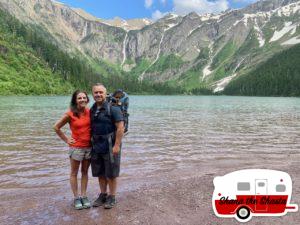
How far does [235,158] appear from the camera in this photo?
2411 centimetres

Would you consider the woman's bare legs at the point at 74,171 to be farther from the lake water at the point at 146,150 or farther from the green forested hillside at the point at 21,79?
the green forested hillside at the point at 21,79

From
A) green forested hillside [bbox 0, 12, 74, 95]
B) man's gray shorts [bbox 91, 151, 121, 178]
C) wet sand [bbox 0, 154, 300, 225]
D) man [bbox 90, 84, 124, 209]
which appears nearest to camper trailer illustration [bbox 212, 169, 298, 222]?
wet sand [bbox 0, 154, 300, 225]

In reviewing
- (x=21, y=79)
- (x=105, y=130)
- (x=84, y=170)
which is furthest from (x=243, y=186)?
(x=21, y=79)

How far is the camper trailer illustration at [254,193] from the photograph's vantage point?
31.1ft

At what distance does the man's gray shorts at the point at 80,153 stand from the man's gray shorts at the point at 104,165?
8.7 inches

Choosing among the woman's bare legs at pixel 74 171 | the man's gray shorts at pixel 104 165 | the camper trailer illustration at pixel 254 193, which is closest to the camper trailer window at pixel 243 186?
the camper trailer illustration at pixel 254 193

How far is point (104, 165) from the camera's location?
12.5m

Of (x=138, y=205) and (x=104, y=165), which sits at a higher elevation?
(x=104, y=165)

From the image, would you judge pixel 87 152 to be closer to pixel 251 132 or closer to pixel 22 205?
pixel 22 205

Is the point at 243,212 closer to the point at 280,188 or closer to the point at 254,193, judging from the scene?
the point at 254,193

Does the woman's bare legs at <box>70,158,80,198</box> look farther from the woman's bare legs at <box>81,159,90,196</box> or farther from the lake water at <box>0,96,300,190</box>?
the lake water at <box>0,96,300,190</box>

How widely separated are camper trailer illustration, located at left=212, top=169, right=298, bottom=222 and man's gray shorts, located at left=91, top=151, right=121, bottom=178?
3.67m

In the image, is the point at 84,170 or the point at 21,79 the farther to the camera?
the point at 21,79

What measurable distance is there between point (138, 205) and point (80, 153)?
2.55 m
